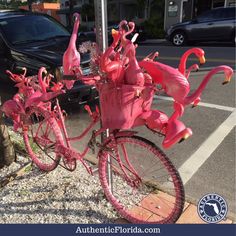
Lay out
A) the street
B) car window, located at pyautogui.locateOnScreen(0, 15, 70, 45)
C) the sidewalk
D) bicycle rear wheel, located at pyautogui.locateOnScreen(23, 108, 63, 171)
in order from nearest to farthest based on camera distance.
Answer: the sidewalk < bicycle rear wheel, located at pyautogui.locateOnScreen(23, 108, 63, 171) < the street < car window, located at pyautogui.locateOnScreen(0, 15, 70, 45)

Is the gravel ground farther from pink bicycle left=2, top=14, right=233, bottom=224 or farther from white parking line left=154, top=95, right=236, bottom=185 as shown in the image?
white parking line left=154, top=95, right=236, bottom=185

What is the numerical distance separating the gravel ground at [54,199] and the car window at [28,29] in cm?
299

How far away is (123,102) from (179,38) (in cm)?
1185

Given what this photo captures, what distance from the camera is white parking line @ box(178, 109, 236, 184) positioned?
313 centimetres

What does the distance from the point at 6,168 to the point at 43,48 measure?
2.46 meters

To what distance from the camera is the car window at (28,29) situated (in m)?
5.20

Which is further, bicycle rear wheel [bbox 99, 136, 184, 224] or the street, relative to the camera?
the street

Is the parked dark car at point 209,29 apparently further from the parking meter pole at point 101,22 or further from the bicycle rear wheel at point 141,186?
the parking meter pole at point 101,22

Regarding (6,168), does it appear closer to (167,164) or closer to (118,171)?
(118,171)

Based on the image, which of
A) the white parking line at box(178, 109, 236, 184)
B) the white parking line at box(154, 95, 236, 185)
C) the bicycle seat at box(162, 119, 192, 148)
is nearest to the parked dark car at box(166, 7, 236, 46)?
the white parking line at box(154, 95, 236, 185)

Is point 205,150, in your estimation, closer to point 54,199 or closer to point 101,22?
point 54,199

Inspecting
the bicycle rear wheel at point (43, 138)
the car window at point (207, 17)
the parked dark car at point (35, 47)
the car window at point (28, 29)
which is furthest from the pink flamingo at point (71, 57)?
the car window at point (207, 17)

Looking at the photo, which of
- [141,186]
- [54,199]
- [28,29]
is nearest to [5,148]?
[54,199]

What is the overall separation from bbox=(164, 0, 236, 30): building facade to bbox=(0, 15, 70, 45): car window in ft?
42.7
